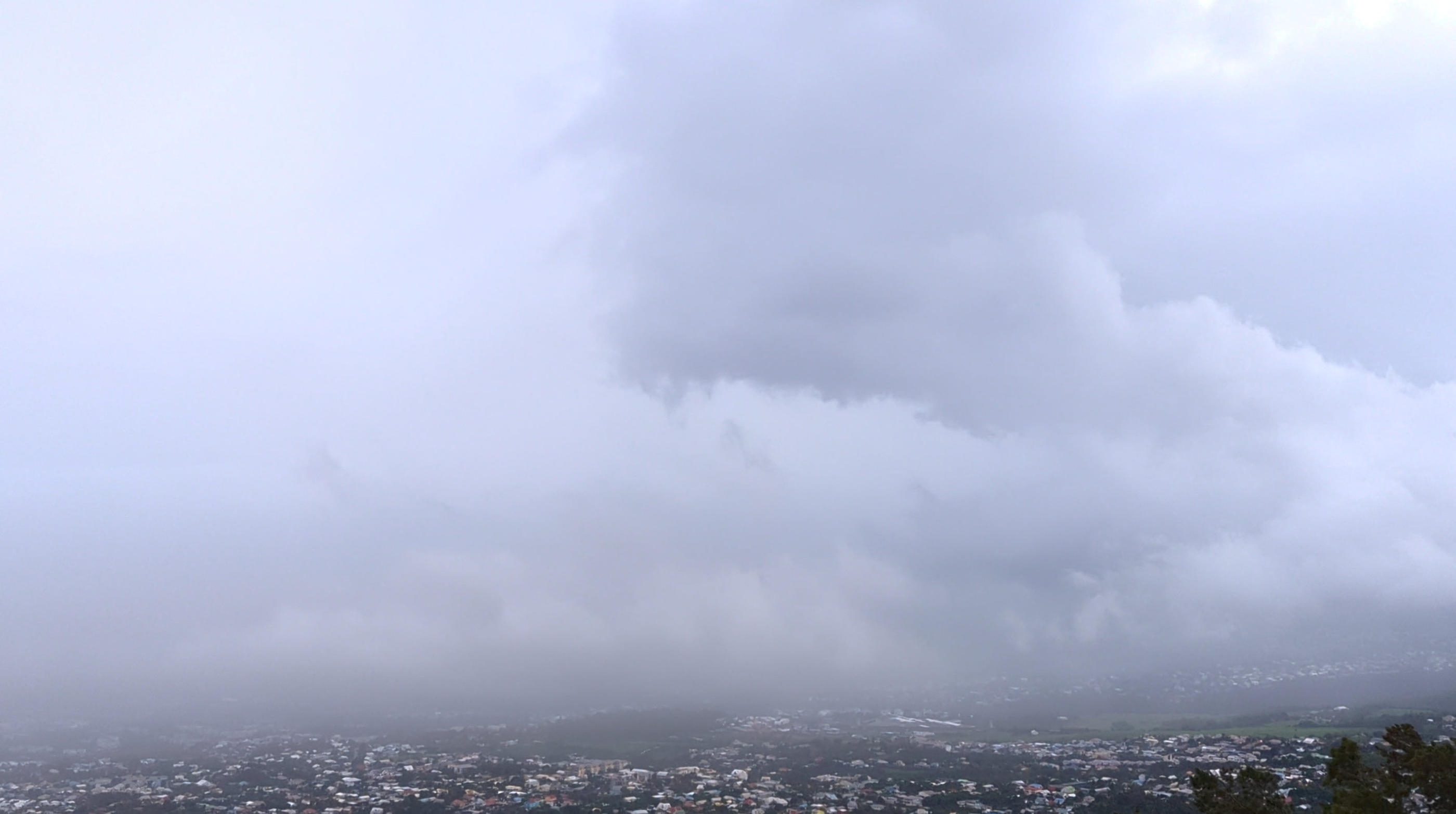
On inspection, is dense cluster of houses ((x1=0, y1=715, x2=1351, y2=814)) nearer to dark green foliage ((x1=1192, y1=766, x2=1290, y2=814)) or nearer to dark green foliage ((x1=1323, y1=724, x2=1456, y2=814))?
dark green foliage ((x1=1192, y1=766, x2=1290, y2=814))

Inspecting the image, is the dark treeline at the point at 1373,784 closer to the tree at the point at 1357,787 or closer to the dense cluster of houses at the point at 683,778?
the tree at the point at 1357,787

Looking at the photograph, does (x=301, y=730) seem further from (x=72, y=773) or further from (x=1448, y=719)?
(x=1448, y=719)

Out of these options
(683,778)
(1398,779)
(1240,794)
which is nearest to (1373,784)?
(1398,779)

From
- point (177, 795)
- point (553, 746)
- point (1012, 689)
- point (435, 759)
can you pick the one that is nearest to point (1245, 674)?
point (1012, 689)

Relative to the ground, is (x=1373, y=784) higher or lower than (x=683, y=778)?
higher

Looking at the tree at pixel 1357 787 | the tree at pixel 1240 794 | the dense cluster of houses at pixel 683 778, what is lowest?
the dense cluster of houses at pixel 683 778

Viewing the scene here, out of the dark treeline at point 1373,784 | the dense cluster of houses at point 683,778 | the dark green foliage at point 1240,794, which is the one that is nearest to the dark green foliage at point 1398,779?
the dark treeline at point 1373,784

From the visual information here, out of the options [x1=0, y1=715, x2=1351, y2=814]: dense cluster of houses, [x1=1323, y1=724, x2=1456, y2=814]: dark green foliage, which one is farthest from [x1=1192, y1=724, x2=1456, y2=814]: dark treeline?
[x1=0, y1=715, x2=1351, y2=814]: dense cluster of houses

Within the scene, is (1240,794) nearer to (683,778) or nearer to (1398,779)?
(1398,779)
